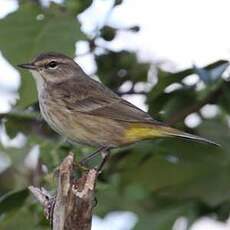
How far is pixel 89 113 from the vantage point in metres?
6.21

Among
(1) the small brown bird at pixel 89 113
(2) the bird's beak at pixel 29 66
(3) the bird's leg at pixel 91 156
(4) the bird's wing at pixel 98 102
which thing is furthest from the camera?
(4) the bird's wing at pixel 98 102

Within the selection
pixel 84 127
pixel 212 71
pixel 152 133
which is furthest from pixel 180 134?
pixel 84 127

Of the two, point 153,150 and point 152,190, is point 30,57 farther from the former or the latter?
point 152,190

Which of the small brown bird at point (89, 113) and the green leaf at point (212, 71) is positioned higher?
the green leaf at point (212, 71)

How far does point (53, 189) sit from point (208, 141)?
2.92ft

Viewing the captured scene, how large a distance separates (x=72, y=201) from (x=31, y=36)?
1.34 meters

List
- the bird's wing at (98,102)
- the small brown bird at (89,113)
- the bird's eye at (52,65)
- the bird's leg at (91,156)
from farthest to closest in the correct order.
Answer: the bird's eye at (52,65) → the bird's wing at (98,102) → the small brown bird at (89,113) → the bird's leg at (91,156)

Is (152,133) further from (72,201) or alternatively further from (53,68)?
(72,201)

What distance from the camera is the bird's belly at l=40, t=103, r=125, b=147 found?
6.00 meters

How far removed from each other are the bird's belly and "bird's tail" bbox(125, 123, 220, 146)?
0.23 ft

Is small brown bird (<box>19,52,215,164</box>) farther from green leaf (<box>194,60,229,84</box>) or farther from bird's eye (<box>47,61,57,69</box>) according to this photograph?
green leaf (<box>194,60,229,84</box>)

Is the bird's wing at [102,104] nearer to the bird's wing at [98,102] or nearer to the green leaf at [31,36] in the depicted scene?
the bird's wing at [98,102]

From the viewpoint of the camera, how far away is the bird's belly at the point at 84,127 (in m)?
6.00

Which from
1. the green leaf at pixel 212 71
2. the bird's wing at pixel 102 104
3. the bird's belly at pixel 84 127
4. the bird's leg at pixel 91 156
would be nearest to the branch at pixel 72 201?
the bird's leg at pixel 91 156
